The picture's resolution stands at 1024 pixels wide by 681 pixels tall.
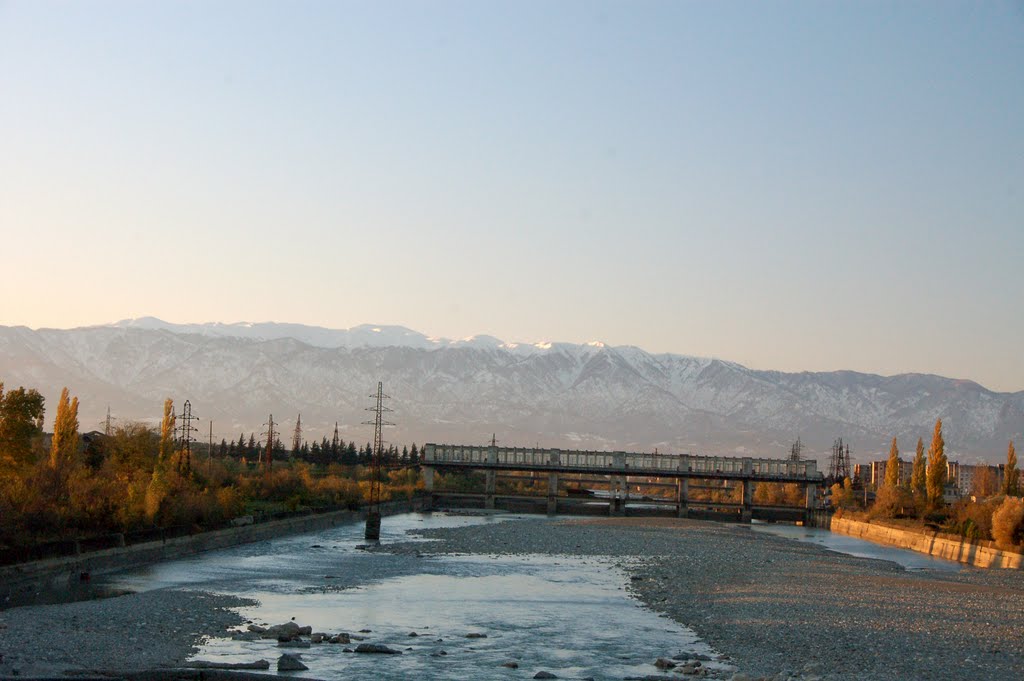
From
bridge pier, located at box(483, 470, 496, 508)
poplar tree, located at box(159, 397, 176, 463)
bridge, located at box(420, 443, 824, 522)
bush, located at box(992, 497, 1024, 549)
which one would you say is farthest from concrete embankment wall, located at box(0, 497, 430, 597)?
bridge, located at box(420, 443, 824, 522)

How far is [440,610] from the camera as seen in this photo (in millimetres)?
31281

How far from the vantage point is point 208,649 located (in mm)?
23562

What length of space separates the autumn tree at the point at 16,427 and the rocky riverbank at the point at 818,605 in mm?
17339

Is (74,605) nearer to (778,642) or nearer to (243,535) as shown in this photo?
(778,642)

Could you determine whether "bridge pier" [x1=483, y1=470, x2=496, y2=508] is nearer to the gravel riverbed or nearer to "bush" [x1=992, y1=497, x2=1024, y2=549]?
the gravel riverbed

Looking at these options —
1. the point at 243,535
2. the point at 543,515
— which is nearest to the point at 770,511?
the point at 543,515

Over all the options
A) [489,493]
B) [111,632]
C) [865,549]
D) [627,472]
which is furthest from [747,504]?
[111,632]

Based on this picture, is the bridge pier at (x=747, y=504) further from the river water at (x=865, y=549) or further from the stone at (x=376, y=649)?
the stone at (x=376, y=649)

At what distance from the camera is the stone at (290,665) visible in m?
21.4

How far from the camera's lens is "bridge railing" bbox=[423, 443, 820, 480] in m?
107

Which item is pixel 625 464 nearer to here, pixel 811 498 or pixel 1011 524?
pixel 811 498

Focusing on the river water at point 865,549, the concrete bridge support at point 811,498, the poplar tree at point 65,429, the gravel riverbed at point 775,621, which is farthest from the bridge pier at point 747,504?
the poplar tree at point 65,429

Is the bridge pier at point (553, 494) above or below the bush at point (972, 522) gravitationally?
below

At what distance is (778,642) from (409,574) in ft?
61.0
